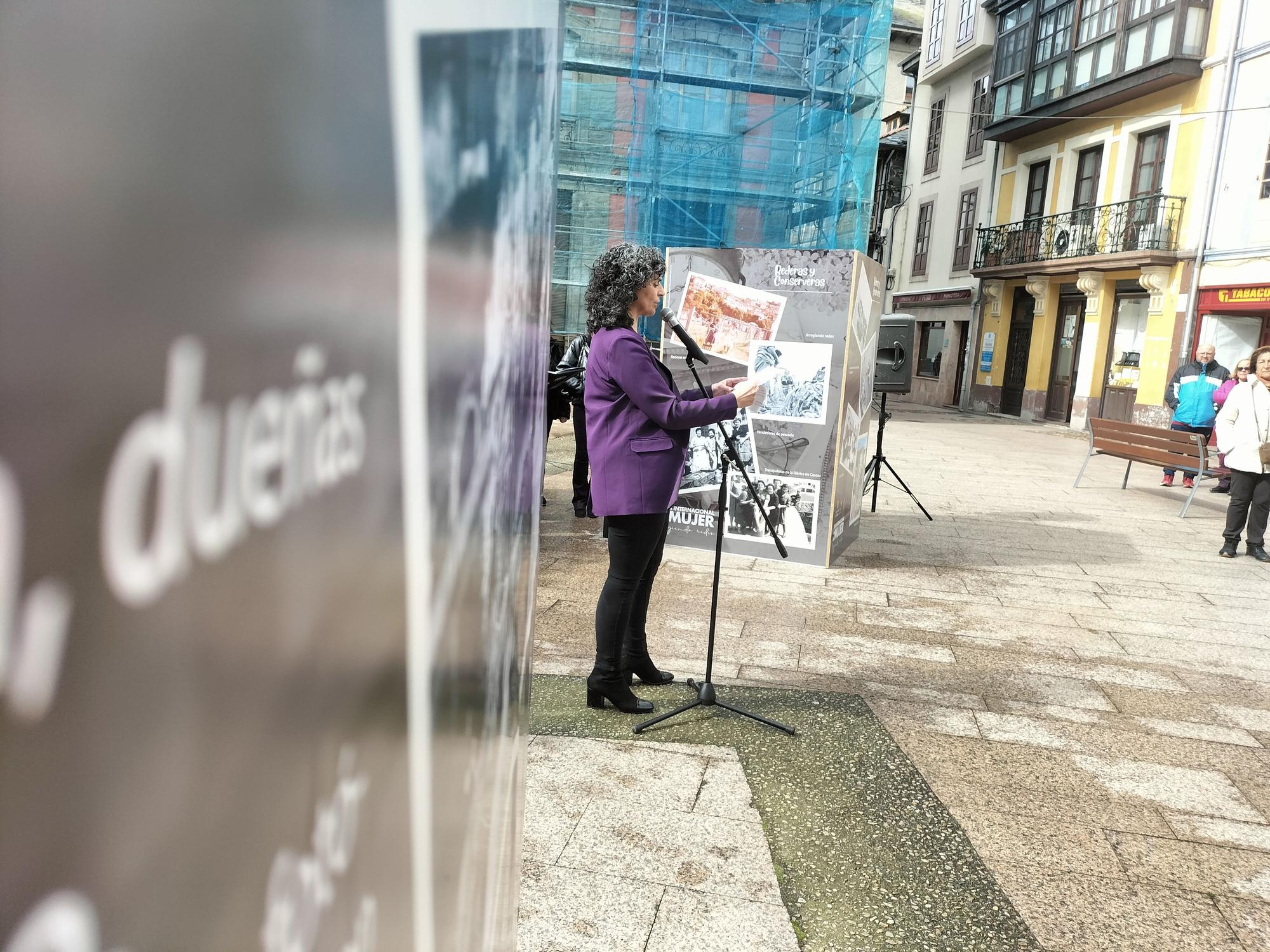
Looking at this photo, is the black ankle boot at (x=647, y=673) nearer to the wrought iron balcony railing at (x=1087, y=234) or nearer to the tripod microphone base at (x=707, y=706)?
the tripod microphone base at (x=707, y=706)

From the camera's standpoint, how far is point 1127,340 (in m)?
19.9

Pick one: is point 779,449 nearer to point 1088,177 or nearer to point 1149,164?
point 1149,164

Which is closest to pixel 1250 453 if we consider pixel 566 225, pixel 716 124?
pixel 716 124

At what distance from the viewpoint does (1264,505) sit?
24.3ft

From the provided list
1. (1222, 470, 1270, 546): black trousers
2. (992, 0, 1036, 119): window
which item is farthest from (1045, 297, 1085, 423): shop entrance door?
(1222, 470, 1270, 546): black trousers

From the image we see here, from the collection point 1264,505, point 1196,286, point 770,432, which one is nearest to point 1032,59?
point 1196,286

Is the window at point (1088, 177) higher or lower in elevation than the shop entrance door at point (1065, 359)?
higher

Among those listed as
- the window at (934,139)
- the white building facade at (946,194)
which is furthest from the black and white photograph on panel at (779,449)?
the window at (934,139)

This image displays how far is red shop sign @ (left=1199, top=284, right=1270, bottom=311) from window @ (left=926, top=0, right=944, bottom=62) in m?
15.0

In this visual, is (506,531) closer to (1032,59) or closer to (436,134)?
(436,134)

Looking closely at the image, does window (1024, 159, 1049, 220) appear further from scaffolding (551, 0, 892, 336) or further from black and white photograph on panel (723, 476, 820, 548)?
black and white photograph on panel (723, 476, 820, 548)

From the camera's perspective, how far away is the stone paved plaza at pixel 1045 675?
2760mm

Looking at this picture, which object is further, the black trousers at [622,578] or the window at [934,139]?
the window at [934,139]

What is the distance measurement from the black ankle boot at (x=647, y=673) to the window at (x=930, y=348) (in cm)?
2532
